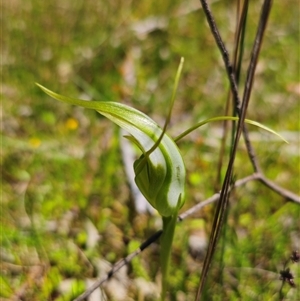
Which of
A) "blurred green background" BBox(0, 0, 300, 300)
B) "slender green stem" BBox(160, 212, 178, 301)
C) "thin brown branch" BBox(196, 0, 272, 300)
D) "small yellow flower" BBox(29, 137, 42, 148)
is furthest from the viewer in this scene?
"small yellow flower" BBox(29, 137, 42, 148)

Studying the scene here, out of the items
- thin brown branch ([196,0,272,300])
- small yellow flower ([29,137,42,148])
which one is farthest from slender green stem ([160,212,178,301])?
small yellow flower ([29,137,42,148])

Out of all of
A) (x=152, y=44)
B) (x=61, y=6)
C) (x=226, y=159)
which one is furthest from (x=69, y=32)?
(x=226, y=159)

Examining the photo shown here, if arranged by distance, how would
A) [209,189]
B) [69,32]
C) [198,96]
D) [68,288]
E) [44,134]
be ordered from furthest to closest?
[69,32] < [198,96] < [44,134] < [209,189] < [68,288]

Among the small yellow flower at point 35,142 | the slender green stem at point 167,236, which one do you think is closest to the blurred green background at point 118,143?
the small yellow flower at point 35,142

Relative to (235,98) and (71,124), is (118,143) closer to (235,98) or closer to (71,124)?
(71,124)

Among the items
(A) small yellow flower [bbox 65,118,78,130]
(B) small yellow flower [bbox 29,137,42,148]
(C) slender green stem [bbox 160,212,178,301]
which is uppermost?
(A) small yellow flower [bbox 65,118,78,130]

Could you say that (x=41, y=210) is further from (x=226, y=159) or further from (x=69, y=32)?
(x=69, y=32)

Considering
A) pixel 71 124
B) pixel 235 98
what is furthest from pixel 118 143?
pixel 235 98

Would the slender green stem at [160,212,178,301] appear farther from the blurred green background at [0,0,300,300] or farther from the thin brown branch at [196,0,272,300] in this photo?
the blurred green background at [0,0,300,300]
